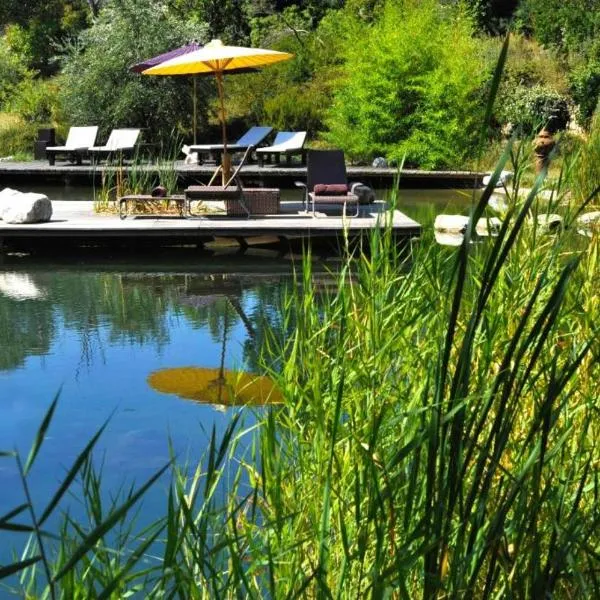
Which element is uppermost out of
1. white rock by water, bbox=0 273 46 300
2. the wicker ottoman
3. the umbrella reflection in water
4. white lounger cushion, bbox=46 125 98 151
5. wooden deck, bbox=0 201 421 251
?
white lounger cushion, bbox=46 125 98 151

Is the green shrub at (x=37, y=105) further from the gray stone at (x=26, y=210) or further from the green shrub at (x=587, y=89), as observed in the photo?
→ the gray stone at (x=26, y=210)

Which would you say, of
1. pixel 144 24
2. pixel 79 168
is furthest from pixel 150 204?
pixel 144 24

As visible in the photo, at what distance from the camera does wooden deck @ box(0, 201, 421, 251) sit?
32.9 ft

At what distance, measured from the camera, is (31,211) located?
10414 mm

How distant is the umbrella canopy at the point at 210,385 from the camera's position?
530 cm

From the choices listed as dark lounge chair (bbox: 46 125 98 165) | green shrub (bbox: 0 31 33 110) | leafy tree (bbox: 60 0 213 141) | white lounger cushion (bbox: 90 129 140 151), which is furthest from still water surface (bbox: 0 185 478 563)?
→ green shrub (bbox: 0 31 33 110)

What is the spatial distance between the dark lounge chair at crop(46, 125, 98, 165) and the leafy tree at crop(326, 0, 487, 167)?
378 centimetres

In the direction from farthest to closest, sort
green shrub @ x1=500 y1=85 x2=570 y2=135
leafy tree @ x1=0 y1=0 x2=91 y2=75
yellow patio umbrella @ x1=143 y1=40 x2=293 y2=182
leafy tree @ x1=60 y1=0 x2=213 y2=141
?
leafy tree @ x1=0 y1=0 x2=91 y2=75 → leafy tree @ x1=60 y1=0 x2=213 y2=141 → green shrub @ x1=500 y1=85 x2=570 y2=135 → yellow patio umbrella @ x1=143 y1=40 x2=293 y2=182

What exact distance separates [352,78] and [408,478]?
616 inches

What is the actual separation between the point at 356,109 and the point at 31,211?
7.93m

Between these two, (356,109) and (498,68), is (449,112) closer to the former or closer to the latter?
(356,109)

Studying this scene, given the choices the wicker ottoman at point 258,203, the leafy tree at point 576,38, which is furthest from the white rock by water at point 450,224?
the leafy tree at point 576,38

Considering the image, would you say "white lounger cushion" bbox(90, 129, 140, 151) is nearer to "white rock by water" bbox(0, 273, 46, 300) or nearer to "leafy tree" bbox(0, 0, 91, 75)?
"white rock by water" bbox(0, 273, 46, 300)

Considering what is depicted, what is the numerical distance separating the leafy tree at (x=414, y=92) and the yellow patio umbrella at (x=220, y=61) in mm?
5229
